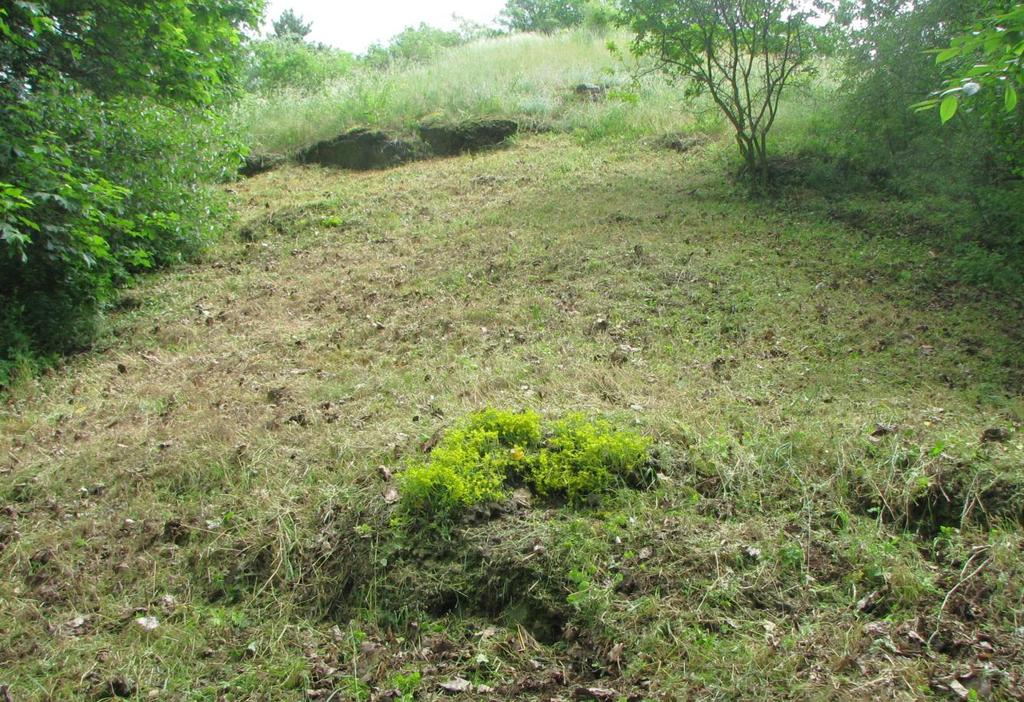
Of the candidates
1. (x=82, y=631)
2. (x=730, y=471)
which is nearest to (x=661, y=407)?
(x=730, y=471)

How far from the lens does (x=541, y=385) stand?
5.24 meters

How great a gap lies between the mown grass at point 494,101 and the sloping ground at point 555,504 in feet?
18.9

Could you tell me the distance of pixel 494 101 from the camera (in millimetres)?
13992

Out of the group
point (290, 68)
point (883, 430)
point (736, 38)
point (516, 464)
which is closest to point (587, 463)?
point (516, 464)

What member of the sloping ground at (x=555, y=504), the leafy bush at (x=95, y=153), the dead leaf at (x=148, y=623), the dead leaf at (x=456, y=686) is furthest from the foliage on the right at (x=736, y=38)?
the dead leaf at (x=148, y=623)

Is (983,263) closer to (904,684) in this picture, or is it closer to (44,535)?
(904,684)

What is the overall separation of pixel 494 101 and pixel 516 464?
1134 cm

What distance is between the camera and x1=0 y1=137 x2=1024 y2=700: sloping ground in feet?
10.1

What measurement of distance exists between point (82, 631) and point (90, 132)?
629 cm

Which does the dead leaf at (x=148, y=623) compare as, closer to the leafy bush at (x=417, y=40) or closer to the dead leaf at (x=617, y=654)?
the dead leaf at (x=617, y=654)

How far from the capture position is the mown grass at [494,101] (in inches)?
507

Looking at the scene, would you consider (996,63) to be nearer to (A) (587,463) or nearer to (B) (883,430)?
(B) (883,430)

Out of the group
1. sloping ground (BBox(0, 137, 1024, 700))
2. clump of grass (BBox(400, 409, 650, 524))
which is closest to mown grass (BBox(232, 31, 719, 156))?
sloping ground (BBox(0, 137, 1024, 700))

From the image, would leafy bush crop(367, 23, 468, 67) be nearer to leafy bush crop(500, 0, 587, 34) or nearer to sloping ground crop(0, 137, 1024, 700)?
leafy bush crop(500, 0, 587, 34)
